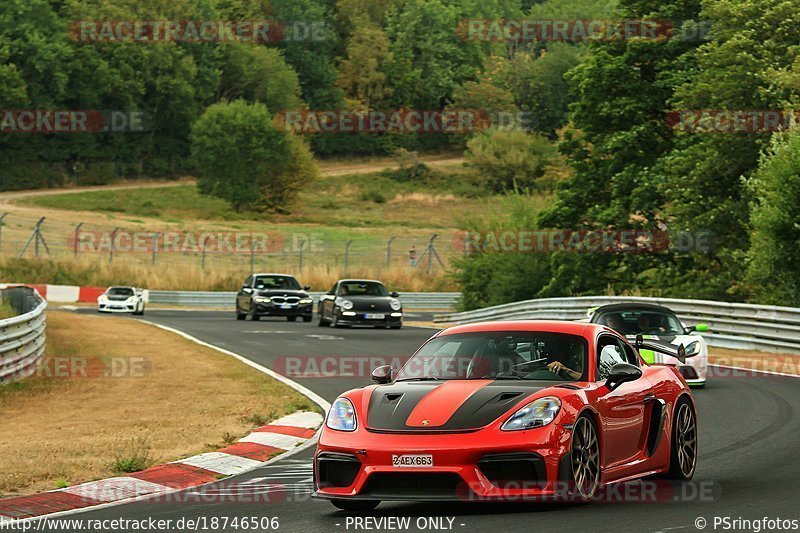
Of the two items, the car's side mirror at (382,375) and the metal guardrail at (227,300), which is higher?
the car's side mirror at (382,375)

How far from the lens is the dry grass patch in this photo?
37.4 ft

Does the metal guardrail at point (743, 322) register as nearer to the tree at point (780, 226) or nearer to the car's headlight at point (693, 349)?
the tree at point (780, 226)

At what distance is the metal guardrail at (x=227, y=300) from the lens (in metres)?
57.1

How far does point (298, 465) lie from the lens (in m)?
11.6

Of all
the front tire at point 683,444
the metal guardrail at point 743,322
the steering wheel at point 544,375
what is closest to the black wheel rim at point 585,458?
the steering wheel at point 544,375

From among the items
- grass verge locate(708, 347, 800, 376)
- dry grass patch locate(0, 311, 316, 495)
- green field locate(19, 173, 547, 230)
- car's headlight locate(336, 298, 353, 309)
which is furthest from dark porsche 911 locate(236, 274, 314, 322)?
green field locate(19, 173, 547, 230)

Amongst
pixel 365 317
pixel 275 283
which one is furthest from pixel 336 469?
pixel 275 283

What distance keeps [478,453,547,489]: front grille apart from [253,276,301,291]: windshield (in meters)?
Answer: 33.1

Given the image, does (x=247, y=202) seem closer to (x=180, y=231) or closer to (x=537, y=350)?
(x=180, y=231)

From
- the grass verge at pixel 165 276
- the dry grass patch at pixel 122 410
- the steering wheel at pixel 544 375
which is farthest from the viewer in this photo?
the grass verge at pixel 165 276

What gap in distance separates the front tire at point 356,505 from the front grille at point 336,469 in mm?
132

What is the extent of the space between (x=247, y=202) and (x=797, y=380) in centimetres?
8768

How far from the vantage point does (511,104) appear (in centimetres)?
13800

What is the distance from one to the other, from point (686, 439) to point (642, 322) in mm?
9159
